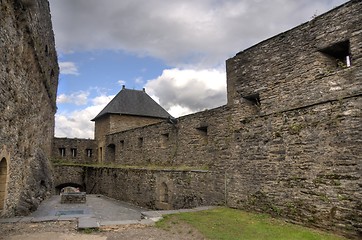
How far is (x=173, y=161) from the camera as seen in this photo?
1346cm

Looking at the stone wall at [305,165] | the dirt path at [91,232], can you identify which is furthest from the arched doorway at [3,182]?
the stone wall at [305,165]

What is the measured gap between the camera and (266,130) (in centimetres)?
824

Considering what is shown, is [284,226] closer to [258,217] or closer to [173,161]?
[258,217]

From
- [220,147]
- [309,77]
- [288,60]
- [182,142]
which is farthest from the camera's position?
[182,142]

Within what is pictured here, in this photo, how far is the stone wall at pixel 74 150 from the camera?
2498cm

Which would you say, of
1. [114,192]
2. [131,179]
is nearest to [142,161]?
[131,179]

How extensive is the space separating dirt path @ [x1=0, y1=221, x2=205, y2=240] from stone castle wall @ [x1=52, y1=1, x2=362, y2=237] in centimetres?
266

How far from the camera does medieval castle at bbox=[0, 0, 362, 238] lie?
6.29 metres

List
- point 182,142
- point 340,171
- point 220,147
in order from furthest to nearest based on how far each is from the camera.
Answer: point 182,142 → point 220,147 → point 340,171

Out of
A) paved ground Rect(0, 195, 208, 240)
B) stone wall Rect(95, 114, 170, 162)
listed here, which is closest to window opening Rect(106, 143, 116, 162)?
stone wall Rect(95, 114, 170, 162)

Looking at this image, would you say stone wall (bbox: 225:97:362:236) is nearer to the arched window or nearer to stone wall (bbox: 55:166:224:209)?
stone wall (bbox: 55:166:224:209)

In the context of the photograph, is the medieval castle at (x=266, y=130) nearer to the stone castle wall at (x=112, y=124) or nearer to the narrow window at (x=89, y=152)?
the stone castle wall at (x=112, y=124)

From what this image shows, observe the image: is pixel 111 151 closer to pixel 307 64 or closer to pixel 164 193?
pixel 164 193

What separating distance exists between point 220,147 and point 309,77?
4.12m
